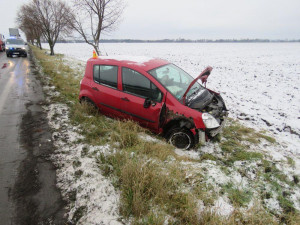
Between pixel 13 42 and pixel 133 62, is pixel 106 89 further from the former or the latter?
pixel 13 42

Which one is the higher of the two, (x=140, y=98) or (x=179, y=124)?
(x=140, y=98)

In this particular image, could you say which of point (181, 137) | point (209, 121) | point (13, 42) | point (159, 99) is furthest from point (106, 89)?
point (13, 42)

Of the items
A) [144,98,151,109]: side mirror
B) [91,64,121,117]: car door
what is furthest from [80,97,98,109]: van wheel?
[144,98,151,109]: side mirror

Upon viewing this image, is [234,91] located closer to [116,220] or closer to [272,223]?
[272,223]

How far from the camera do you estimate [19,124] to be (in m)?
4.30

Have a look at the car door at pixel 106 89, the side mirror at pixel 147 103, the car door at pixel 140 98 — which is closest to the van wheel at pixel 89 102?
the car door at pixel 106 89

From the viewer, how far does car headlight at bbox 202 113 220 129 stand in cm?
331

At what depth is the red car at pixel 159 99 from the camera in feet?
11.3

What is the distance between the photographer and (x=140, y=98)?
377 centimetres

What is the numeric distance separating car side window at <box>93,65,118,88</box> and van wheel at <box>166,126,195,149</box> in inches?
68.9

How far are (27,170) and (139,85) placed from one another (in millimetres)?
2571

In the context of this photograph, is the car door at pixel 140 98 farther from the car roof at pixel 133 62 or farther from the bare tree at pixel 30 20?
the bare tree at pixel 30 20

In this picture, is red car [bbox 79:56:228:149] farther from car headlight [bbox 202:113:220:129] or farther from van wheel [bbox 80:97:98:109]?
van wheel [bbox 80:97:98:109]

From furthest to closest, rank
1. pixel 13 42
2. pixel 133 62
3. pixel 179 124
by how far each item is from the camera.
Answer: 1. pixel 13 42
2. pixel 133 62
3. pixel 179 124
